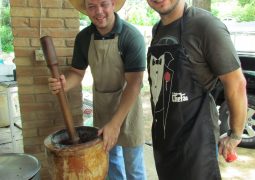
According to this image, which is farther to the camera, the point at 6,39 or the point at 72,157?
the point at 6,39

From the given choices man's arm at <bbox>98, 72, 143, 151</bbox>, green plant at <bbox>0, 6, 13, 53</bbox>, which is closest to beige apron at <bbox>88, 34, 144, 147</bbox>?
man's arm at <bbox>98, 72, 143, 151</bbox>

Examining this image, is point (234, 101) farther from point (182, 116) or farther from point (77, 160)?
point (77, 160)

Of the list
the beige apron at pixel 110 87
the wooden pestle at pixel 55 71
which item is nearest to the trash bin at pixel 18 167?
the wooden pestle at pixel 55 71

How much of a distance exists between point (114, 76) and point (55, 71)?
459mm

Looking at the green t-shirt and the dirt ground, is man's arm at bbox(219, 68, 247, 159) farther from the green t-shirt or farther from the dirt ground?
the dirt ground

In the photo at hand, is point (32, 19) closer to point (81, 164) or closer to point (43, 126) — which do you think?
point (43, 126)

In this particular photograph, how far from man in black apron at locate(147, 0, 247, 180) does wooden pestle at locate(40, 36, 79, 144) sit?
55 centimetres

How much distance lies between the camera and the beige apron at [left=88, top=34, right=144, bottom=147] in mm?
2092

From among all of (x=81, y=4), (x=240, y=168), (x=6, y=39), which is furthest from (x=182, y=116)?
(x=6, y=39)

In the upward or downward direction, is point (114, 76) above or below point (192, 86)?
below

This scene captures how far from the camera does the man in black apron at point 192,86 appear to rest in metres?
1.36

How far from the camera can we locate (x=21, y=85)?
2412 millimetres

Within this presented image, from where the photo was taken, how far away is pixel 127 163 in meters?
2.27

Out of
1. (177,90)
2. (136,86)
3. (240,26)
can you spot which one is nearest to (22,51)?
(136,86)
